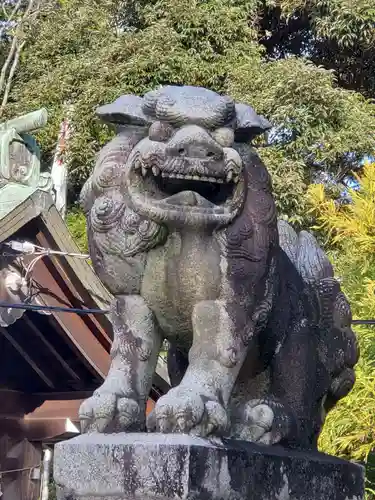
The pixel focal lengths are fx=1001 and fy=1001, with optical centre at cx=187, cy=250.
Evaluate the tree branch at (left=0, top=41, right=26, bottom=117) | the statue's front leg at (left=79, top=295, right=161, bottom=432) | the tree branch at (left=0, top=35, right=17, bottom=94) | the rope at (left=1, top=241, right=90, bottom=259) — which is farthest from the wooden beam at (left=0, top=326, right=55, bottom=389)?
the tree branch at (left=0, top=35, right=17, bottom=94)

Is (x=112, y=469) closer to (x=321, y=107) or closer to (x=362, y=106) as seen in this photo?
(x=321, y=107)

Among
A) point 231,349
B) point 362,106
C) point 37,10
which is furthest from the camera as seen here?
point 37,10

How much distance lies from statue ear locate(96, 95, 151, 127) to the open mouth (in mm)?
175

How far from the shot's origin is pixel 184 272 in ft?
8.91

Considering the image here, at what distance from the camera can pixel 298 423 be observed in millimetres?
3010

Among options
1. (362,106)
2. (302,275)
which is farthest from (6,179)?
(362,106)

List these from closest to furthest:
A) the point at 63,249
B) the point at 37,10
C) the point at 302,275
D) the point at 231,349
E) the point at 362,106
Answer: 1. the point at 231,349
2. the point at 302,275
3. the point at 63,249
4. the point at 362,106
5. the point at 37,10

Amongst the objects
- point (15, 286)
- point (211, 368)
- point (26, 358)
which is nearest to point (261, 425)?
point (211, 368)

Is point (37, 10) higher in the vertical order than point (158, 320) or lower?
higher

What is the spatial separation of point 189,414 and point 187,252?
18.1 inches

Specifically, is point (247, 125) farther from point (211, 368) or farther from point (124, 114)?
point (211, 368)

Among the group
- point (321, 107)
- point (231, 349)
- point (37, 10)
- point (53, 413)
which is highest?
point (37, 10)

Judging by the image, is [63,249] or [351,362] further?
[63,249]

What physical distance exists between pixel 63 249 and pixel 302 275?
332cm
